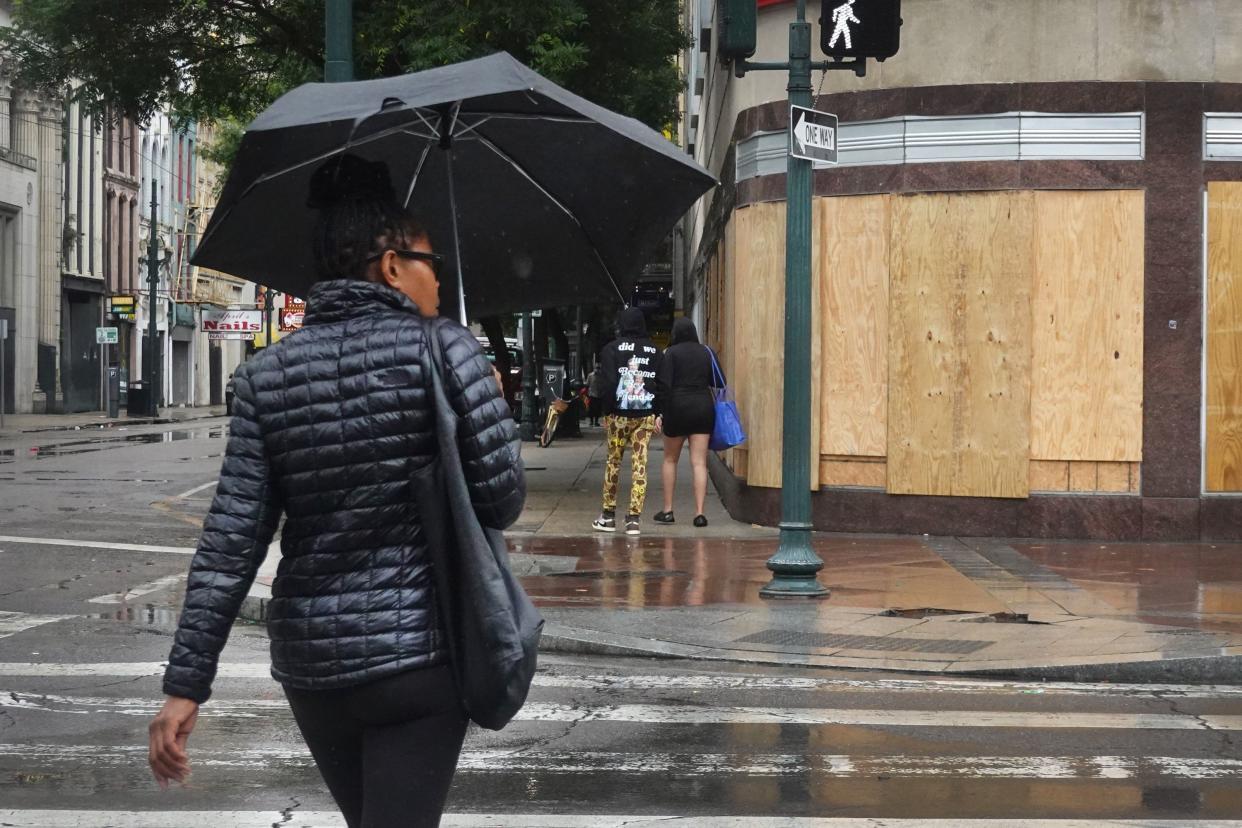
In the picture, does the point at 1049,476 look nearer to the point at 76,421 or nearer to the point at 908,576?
the point at 908,576

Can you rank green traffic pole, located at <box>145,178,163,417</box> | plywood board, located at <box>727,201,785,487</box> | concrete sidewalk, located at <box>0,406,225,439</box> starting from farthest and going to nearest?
1. green traffic pole, located at <box>145,178,163,417</box>
2. concrete sidewalk, located at <box>0,406,225,439</box>
3. plywood board, located at <box>727,201,785,487</box>

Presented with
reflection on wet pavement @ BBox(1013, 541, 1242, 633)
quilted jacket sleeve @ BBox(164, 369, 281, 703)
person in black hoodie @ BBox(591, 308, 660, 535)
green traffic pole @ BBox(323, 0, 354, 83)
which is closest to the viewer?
quilted jacket sleeve @ BBox(164, 369, 281, 703)

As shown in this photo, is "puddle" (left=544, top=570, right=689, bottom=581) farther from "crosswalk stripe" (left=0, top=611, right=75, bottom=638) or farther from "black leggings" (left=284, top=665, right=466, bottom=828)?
"black leggings" (left=284, top=665, right=466, bottom=828)

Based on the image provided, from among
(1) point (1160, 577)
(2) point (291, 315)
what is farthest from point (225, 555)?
(2) point (291, 315)

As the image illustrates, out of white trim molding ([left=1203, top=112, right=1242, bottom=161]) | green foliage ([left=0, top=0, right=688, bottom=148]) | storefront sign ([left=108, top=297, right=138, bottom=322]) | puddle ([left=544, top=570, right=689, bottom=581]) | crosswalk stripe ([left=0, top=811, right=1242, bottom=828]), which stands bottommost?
crosswalk stripe ([left=0, top=811, right=1242, bottom=828])

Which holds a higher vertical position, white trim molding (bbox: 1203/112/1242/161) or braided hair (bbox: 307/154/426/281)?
white trim molding (bbox: 1203/112/1242/161)

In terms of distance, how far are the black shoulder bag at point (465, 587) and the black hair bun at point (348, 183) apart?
374 millimetres

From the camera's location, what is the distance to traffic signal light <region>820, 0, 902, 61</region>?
10695 mm

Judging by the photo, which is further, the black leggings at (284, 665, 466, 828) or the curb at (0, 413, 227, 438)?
the curb at (0, 413, 227, 438)

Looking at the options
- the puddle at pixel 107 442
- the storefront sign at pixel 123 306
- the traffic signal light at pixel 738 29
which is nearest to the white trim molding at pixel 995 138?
the traffic signal light at pixel 738 29

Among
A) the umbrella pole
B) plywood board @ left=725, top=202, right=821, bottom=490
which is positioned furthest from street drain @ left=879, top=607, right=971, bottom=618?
the umbrella pole

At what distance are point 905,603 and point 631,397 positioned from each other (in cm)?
479

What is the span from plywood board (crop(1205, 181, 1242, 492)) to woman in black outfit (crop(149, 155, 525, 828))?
1209 centimetres

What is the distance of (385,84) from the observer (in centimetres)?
404
